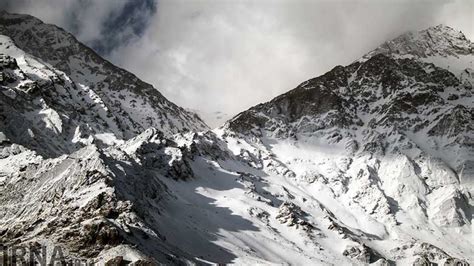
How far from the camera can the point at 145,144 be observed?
173500 mm

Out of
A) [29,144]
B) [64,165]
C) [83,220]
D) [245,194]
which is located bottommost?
[83,220]

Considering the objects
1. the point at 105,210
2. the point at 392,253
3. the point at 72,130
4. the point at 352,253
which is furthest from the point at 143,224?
the point at 392,253

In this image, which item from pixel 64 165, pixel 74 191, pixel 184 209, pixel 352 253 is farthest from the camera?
pixel 352 253

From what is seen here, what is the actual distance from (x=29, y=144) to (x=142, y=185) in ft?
140

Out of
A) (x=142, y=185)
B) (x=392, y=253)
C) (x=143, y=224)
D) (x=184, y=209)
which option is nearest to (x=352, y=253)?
(x=392, y=253)

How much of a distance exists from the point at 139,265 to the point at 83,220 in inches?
682

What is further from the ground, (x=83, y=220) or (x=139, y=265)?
(x=83, y=220)

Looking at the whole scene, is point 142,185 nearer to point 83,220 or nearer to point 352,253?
point 83,220

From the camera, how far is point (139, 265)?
3132 inches

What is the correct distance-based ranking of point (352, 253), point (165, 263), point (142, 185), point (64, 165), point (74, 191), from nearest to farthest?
1. point (165, 263)
2. point (74, 191)
3. point (64, 165)
4. point (142, 185)
5. point (352, 253)

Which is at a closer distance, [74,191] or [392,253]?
[74,191]

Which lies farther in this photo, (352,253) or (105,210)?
(352,253)

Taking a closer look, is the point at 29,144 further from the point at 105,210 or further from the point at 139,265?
the point at 139,265

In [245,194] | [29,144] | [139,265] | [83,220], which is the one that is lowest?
[139,265]
